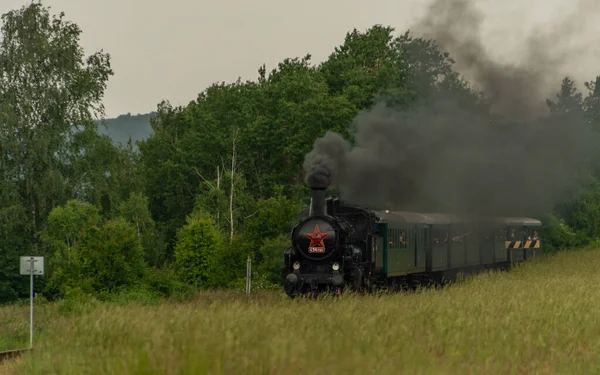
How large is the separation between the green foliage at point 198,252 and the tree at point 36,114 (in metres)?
8.52

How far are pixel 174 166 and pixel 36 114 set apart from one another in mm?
18415

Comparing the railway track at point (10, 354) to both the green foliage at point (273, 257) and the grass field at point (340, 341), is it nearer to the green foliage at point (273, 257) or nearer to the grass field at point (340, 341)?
the grass field at point (340, 341)

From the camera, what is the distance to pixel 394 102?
154 feet

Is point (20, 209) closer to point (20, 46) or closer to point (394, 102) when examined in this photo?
point (20, 46)

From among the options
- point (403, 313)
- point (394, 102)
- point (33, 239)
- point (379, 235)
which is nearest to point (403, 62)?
point (394, 102)

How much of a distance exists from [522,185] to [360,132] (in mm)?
8533

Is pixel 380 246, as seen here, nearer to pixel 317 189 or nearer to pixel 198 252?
pixel 317 189

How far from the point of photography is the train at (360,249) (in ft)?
71.6

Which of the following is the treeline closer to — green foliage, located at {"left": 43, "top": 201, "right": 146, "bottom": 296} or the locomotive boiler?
green foliage, located at {"left": 43, "top": 201, "right": 146, "bottom": 296}

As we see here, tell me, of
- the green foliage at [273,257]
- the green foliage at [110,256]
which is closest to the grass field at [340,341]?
the green foliage at [273,257]

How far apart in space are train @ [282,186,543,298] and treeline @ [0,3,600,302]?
23.4ft

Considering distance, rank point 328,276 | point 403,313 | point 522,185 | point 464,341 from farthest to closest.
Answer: point 522,185
point 328,276
point 403,313
point 464,341

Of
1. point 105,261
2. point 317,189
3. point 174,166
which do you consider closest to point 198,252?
point 105,261

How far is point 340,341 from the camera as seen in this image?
1006 centimetres
